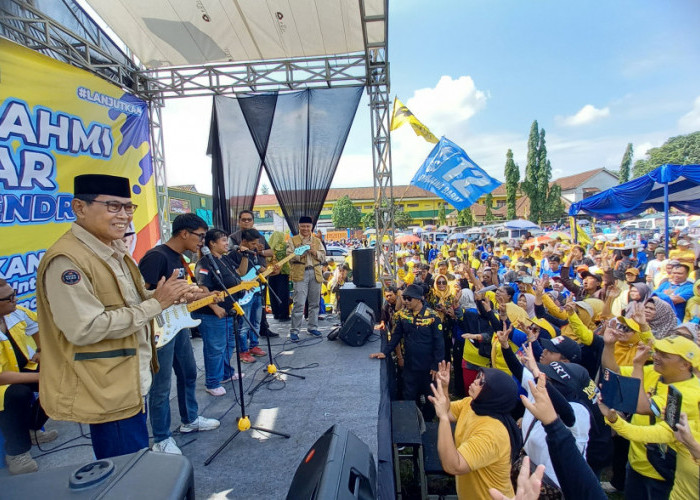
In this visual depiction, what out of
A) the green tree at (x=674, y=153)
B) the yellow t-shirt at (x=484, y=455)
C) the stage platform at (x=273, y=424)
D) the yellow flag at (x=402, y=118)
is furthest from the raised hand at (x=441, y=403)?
the green tree at (x=674, y=153)

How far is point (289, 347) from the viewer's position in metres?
4.99

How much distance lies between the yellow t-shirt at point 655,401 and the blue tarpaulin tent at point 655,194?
701cm

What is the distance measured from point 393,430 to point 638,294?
3394 mm

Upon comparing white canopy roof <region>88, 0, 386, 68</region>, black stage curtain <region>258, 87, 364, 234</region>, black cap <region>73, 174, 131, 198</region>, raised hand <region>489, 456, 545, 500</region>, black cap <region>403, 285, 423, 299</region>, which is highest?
white canopy roof <region>88, 0, 386, 68</region>

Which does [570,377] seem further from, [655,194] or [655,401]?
[655,194]

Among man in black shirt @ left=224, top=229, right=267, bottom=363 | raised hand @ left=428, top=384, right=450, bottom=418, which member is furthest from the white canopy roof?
raised hand @ left=428, top=384, right=450, bottom=418

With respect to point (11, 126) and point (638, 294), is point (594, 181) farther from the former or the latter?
point (11, 126)

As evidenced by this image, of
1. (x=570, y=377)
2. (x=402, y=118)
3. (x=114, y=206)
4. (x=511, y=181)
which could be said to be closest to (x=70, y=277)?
(x=114, y=206)

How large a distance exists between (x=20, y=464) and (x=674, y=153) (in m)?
68.3

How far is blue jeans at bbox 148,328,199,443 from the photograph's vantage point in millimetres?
2541

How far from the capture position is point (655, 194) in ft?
33.3

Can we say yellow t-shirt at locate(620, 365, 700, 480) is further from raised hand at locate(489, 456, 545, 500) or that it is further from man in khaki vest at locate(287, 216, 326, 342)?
man in khaki vest at locate(287, 216, 326, 342)

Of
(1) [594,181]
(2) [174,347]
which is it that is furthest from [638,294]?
(1) [594,181]

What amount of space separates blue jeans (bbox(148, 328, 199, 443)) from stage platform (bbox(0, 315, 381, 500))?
0.22m
